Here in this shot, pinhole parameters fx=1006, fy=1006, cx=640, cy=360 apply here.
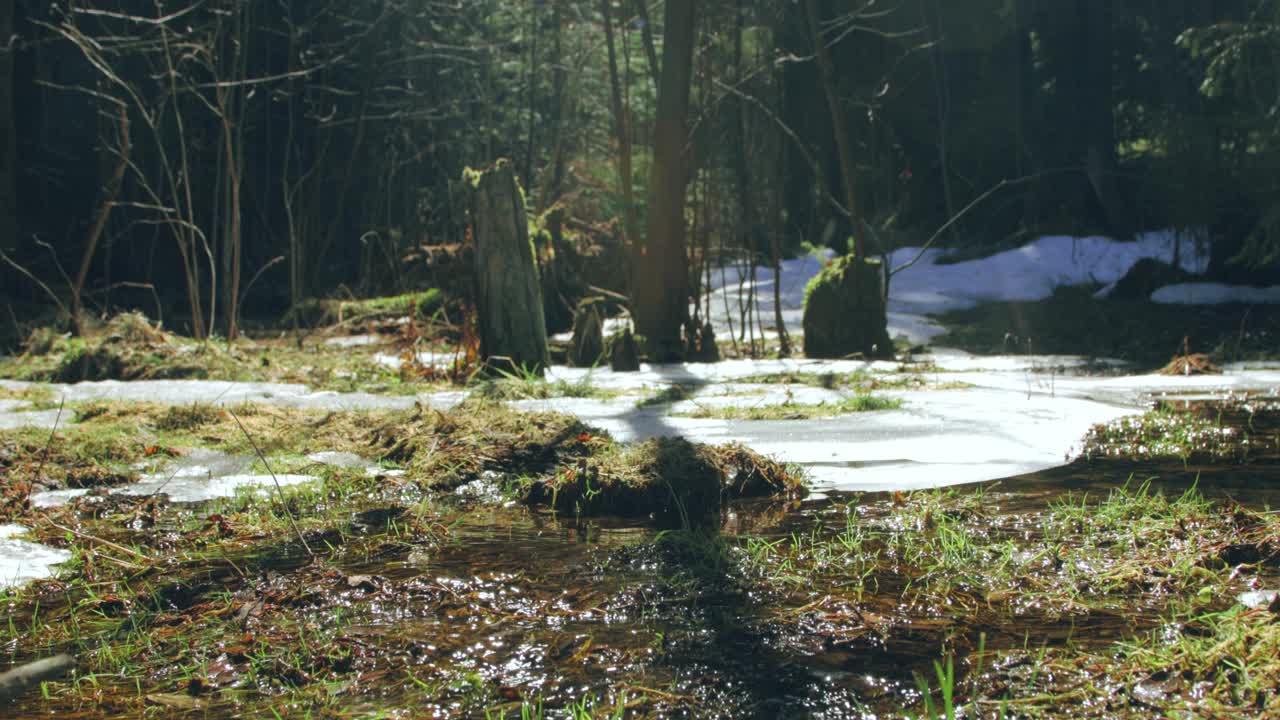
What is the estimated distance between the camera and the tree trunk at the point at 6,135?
10688 mm

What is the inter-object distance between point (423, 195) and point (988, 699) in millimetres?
12619

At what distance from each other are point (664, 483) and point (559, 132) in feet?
31.2

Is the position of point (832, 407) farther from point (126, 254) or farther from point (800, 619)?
point (126, 254)

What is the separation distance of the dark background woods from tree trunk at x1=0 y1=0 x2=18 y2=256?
0.08 ft

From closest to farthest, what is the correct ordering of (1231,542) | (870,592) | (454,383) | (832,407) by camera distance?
(870,592) < (1231,542) < (832,407) < (454,383)

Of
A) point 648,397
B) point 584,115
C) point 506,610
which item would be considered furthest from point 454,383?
point 584,115

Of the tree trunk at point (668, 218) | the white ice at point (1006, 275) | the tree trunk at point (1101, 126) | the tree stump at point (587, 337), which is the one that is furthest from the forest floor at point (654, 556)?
the tree trunk at point (1101, 126)

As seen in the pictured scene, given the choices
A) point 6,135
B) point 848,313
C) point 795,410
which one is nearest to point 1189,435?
point 795,410

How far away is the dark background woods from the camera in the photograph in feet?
29.9

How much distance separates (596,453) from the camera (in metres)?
3.71

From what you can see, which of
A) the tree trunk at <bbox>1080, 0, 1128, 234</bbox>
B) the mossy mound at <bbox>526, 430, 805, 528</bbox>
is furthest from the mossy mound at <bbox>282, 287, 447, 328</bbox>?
the tree trunk at <bbox>1080, 0, 1128, 234</bbox>

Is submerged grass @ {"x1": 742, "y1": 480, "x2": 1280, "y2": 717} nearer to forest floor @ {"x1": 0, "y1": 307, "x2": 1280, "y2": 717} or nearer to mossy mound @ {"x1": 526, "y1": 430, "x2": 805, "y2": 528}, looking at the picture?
forest floor @ {"x1": 0, "y1": 307, "x2": 1280, "y2": 717}

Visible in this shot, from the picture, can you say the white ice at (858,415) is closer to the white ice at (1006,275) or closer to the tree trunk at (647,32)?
the tree trunk at (647,32)

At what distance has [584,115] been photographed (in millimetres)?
17031
